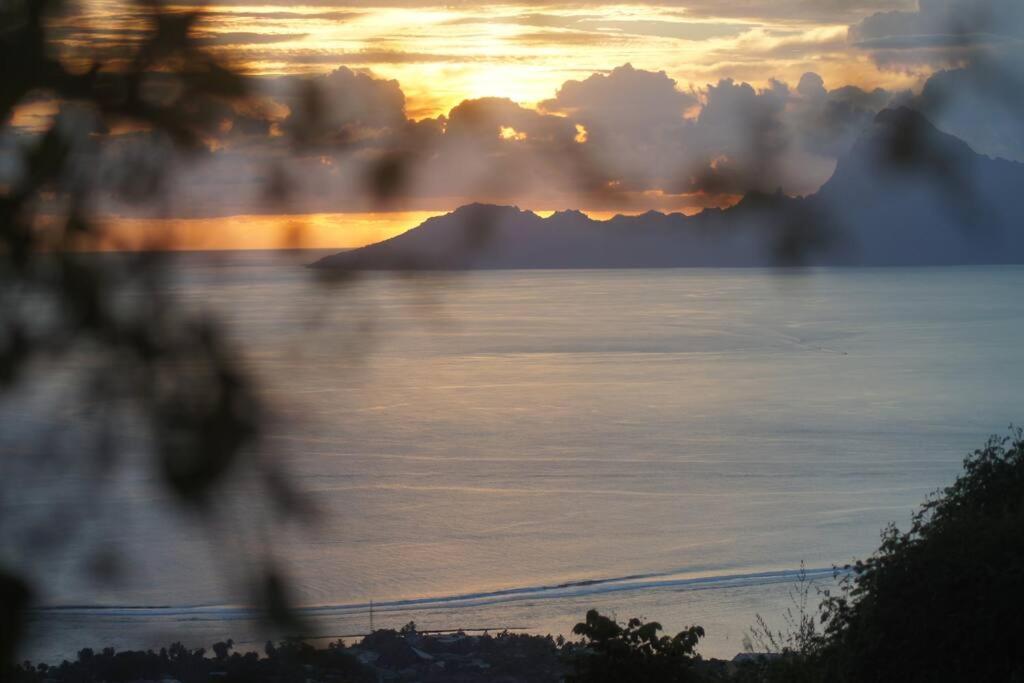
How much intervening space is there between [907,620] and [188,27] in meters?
6.45

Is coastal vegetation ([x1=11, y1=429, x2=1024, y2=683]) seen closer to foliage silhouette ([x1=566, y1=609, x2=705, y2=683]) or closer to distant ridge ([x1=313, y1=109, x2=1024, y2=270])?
foliage silhouette ([x1=566, y1=609, x2=705, y2=683])

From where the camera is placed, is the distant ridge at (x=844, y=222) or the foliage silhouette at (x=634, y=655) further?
the foliage silhouette at (x=634, y=655)

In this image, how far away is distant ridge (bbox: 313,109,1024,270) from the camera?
0.70 m

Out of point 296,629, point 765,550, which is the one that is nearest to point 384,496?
point 765,550

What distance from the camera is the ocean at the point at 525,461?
2.23 ft

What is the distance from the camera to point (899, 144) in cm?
73

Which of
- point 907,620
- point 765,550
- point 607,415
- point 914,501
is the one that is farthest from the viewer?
point 607,415

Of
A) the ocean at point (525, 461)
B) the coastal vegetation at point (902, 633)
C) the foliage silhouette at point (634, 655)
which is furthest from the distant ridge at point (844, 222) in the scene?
the foliage silhouette at point (634, 655)

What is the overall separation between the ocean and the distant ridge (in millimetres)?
22

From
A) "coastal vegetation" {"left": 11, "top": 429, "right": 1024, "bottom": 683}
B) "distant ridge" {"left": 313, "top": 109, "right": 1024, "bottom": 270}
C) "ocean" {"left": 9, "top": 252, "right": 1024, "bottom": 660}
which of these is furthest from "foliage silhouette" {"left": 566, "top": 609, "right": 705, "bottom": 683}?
"distant ridge" {"left": 313, "top": 109, "right": 1024, "bottom": 270}

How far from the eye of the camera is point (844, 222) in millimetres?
750

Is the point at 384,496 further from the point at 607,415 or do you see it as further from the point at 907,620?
the point at 907,620

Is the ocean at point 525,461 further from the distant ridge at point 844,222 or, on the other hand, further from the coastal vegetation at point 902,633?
the coastal vegetation at point 902,633

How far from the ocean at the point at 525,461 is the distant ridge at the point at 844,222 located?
2 centimetres
